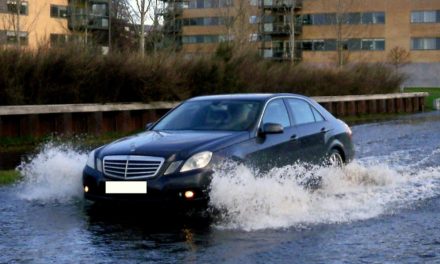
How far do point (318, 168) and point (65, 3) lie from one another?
58521mm

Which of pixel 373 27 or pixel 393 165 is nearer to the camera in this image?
pixel 393 165

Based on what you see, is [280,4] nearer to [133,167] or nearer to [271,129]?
[271,129]

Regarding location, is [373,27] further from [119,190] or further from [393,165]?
[119,190]

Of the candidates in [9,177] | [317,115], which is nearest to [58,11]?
[9,177]

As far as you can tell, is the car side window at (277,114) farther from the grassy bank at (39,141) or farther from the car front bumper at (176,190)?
the grassy bank at (39,141)

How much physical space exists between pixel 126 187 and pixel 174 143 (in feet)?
2.65

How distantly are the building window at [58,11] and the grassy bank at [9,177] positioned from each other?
52651mm

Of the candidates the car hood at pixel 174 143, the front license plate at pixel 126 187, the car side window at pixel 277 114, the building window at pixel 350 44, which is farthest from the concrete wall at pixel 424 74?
the front license plate at pixel 126 187

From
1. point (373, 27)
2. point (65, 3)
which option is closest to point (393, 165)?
point (65, 3)

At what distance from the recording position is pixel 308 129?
1126cm

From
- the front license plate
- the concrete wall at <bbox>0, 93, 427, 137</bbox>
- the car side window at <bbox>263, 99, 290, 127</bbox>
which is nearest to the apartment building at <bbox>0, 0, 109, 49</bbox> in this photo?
the concrete wall at <bbox>0, 93, 427, 137</bbox>

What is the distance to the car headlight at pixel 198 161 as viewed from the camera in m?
8.98

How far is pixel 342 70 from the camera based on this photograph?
38.2 metres

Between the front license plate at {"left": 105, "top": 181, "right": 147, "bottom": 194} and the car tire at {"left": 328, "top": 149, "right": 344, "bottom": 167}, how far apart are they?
361 cm
